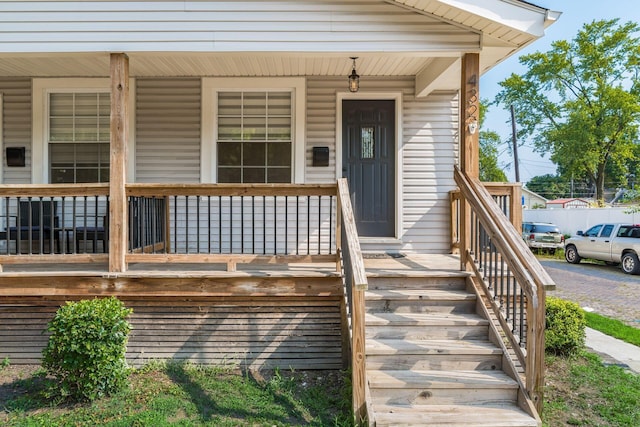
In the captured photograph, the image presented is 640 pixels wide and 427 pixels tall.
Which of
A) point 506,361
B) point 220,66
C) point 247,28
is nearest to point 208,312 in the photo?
point 506,361

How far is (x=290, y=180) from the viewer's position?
6137 millimetres

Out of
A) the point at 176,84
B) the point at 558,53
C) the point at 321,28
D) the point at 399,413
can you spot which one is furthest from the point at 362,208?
the point at 558,53

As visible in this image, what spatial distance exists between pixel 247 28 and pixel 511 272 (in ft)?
10.7

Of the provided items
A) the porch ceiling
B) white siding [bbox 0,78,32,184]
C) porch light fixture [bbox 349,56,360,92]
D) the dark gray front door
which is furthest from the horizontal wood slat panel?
the porch ceiling

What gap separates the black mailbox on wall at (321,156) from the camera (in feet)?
19.8

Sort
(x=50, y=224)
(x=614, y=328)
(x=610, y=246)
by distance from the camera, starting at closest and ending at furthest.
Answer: (x=50, y=224) < (x=614, y=328) < (x=610, y=246)

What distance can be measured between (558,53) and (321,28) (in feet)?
85.4

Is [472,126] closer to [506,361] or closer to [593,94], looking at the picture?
[506,361]

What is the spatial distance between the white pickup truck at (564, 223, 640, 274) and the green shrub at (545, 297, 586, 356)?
9410 millimetres

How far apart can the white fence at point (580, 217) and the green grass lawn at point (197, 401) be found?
17.8 m

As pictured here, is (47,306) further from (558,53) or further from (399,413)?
(558,53)

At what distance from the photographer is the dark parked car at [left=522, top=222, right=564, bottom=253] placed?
17375 mm

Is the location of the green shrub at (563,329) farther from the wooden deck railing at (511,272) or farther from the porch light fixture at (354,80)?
the porch light fixture at (354,80)

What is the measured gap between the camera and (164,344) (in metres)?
4.45
